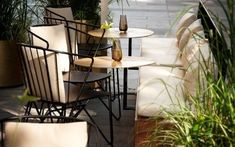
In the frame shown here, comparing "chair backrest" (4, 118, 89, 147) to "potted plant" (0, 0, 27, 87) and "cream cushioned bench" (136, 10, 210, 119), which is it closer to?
"cream cushioned bench" (136, 10, 210, 119)

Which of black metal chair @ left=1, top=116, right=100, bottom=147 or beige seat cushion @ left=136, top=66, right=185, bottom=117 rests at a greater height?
black metal chair @ left=1, top=116, right=100, bottom=147

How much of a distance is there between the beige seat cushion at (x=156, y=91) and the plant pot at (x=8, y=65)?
184cm

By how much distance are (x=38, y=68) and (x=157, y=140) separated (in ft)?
5.57

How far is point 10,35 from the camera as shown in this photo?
5.63 meters

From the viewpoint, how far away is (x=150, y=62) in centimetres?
401

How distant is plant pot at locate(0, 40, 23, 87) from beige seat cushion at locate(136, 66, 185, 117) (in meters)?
1.84

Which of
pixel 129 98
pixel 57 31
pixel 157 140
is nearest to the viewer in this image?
pixel 157 140

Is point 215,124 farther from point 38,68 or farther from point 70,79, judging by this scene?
point 70,79

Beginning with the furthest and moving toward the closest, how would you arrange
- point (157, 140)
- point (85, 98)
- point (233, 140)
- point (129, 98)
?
point (129, 98) < point (85, 98) < point (157, 140) < point (233, 140)

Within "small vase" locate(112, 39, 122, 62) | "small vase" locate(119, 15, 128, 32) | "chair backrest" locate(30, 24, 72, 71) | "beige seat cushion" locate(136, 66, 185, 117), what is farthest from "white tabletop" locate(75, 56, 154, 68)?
"small vase" locate(119, 15, 128, 32)

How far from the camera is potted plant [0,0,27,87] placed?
5.52 meters

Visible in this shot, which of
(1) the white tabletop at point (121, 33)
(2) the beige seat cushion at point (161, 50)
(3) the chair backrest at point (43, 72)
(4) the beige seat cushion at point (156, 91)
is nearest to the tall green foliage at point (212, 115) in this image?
(4) the beige seat cushion at point (156, 91)

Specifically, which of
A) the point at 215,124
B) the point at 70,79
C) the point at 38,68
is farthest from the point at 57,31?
the point at 215,124

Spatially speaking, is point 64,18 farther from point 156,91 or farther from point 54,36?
point 156,91
